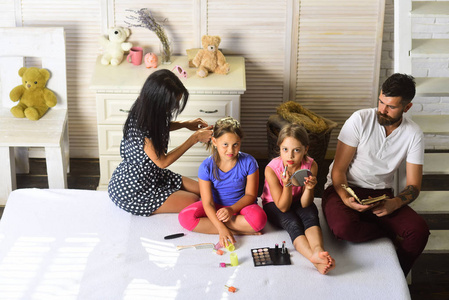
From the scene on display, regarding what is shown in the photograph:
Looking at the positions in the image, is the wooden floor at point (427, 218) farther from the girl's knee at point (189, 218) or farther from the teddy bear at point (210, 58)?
the girl's knee at point (189, 218)

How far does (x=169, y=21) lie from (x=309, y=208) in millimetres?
1585

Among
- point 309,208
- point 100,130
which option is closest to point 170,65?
point 100,130

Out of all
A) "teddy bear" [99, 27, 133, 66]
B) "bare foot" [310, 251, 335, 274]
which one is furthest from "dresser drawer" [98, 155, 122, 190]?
"bare foot" [310, 251, 335, 274]

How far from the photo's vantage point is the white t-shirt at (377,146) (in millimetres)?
2693

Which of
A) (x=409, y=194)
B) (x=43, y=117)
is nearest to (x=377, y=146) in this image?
(x=409, y=194)

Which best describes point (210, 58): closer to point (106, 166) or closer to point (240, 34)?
point (240, 34)

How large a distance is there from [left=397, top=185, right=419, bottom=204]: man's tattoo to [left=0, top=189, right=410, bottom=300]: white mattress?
0.71ft

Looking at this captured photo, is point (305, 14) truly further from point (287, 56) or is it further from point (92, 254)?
point (92, 254)

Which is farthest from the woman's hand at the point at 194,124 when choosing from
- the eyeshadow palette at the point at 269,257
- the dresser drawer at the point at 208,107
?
the eyeshadow palette at the point at 269,257

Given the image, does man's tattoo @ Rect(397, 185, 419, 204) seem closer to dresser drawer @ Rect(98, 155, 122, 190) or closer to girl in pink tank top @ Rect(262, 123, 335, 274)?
girl in pink tank top @ Rect(262, 123, 335, 274)

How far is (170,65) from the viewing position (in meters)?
3.55

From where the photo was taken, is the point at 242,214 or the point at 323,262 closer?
the point at 323,262

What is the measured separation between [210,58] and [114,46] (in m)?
0.59

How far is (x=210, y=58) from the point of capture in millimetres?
3420
